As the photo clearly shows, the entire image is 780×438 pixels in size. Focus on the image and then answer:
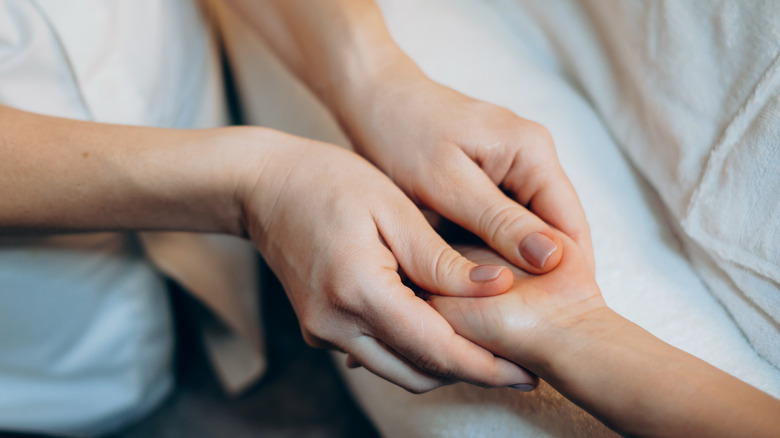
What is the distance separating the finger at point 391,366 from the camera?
503mm

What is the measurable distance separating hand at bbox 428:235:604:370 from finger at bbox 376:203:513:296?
0.01 metres

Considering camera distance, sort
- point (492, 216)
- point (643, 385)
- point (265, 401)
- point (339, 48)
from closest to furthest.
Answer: point (643, 385), point (492, 216), point (339, 48), point (265, 401)

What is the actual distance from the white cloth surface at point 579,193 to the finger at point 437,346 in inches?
2.0

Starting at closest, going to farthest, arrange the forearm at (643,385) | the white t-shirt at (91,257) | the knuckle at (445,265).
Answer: the forearm at (643,385)
the knuckle at (445,265)
the white t-shirt at (91,257)

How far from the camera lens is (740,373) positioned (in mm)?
480

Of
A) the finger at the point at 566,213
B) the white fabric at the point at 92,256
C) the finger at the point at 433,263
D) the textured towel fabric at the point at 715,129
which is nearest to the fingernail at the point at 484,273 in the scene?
the finger at the point at 433,263

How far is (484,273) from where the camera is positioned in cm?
47

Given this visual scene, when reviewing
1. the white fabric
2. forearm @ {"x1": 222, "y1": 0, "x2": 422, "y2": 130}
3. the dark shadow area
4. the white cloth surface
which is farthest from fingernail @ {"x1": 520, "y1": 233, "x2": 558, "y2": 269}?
the dark shadow area

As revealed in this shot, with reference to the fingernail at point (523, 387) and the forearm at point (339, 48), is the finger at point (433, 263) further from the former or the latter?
the forearm at point (339, 48)

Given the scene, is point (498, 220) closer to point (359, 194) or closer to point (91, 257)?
point (359, 194)

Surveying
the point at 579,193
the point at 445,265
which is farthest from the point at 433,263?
the point at 579,193

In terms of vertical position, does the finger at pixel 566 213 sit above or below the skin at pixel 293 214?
above

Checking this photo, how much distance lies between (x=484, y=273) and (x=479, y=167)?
146 mm

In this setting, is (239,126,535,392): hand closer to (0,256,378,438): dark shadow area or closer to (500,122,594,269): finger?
(500,122,594,269): finger
